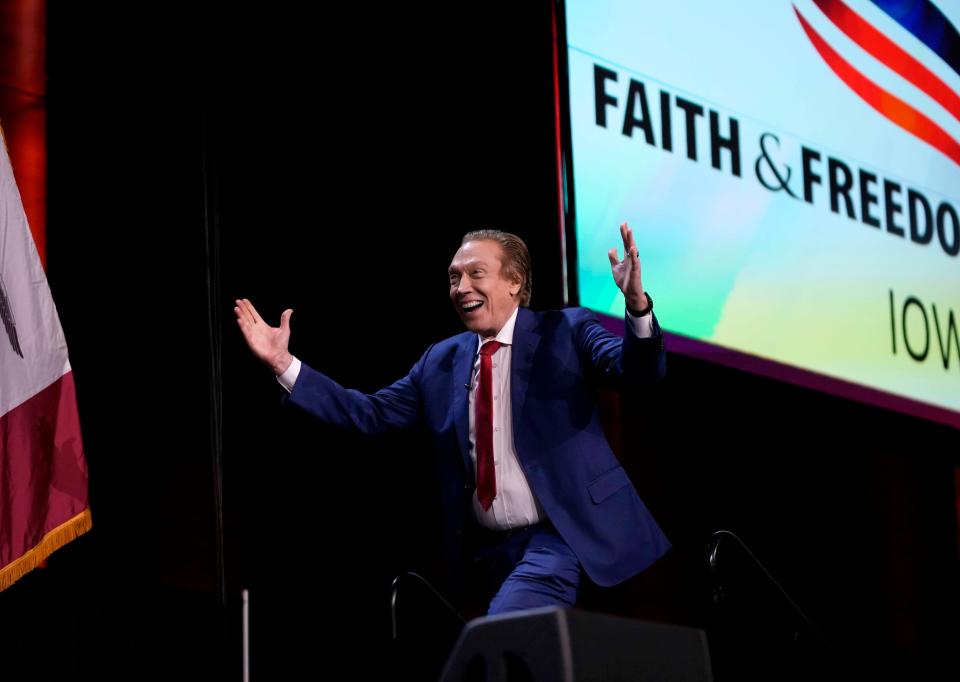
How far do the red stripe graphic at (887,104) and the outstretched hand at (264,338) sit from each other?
2.37m

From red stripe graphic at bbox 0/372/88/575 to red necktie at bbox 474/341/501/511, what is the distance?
124 centimetres

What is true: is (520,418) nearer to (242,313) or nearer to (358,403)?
(358,403)

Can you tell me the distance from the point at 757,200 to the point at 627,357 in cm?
148

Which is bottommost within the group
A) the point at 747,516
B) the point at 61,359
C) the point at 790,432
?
the point at 747,516

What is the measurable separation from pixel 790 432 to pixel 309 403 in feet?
8.05

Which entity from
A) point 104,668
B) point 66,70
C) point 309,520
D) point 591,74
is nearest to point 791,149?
point 591,74

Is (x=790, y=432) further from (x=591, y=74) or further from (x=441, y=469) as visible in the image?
(x=441, y=469)

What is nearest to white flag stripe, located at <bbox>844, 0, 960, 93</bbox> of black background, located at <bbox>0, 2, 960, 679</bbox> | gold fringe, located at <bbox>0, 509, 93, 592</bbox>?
black background, located at <bbox>0, 2, 960, 679</bbox>

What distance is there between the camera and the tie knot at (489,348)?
3295 mm

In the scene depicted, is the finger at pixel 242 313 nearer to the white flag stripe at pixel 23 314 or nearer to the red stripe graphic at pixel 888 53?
the white flag stripe at pixel 23 314

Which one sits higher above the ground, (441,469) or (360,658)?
(441,469)

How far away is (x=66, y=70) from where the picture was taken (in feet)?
13.0

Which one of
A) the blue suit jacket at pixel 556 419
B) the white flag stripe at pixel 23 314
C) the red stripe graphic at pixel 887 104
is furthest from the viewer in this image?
the red stripe graphic at pixel 887 104

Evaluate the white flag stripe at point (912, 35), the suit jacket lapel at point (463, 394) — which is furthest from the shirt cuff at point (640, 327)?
the white flag stripe at point (912, 35)
